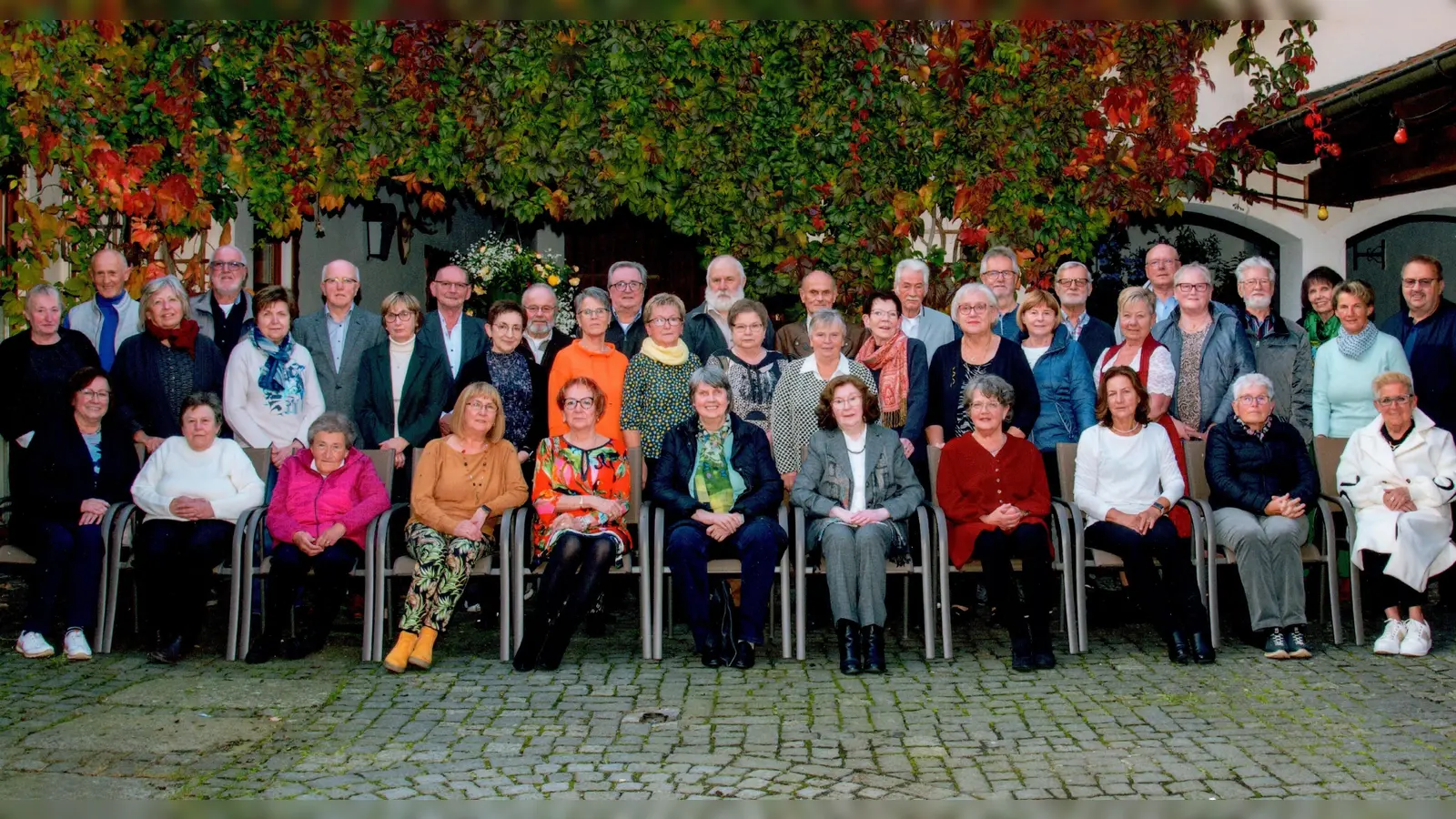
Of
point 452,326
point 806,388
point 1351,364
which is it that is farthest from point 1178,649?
point 452,326

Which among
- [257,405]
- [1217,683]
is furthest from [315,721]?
[1217,683]

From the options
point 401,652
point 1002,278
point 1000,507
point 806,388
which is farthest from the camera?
point 1002,278

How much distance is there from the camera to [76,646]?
643 cm

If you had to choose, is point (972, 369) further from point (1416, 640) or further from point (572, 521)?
point (1416, 640)

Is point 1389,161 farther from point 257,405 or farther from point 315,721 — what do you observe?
point 315,721

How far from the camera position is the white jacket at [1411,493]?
6.63 metres

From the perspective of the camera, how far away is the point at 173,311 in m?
7.19

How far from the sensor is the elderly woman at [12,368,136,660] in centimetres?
657

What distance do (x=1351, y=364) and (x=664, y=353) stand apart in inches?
137

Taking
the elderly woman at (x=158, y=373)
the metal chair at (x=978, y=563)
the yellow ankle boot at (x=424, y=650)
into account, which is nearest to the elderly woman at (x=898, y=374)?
the metal chair at (x=978, y=563)

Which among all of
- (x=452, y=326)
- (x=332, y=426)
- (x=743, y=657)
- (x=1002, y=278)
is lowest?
(x=743, y=657)

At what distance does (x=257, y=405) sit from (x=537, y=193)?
11.1 ft

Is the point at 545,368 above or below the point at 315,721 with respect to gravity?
above

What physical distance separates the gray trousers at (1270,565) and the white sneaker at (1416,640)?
1.53ft
